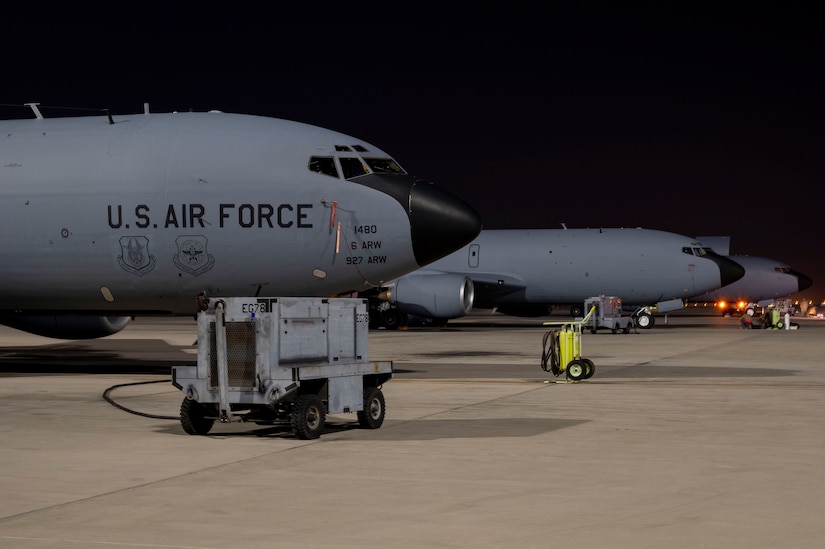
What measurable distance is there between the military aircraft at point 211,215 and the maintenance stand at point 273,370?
6.09 meters

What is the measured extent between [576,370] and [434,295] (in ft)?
64.6

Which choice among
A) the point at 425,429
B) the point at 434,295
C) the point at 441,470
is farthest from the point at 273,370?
the point at 434,295

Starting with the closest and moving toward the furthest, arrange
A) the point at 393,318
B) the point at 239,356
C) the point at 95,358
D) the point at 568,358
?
the point at 239,356 → the point at 568,358 → the point at 95,358 → the point at 393,318

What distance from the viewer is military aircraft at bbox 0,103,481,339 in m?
19.1

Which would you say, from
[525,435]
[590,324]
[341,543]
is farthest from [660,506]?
[590,324]

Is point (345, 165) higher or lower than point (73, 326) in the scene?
higher

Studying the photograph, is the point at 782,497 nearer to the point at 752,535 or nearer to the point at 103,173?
the point at 752,535

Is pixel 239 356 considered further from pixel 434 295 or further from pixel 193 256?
pixel 434 295

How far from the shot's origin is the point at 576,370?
65.1 feet

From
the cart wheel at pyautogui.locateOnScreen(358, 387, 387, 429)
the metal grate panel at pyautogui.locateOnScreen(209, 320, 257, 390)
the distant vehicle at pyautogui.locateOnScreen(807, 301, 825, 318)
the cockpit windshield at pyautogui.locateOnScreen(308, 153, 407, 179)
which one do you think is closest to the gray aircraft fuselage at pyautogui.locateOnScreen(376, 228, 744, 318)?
the cockpit windshield at pyautogui.locateOnScreen(308, 153, 407, 179)

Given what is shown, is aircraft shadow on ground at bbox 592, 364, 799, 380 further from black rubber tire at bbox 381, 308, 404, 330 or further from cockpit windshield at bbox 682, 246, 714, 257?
cockpit windshield at bbox 682, 246, 714, 257

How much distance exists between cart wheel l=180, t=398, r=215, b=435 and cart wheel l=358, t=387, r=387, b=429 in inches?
71.2

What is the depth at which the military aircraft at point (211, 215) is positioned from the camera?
1909 centimetres

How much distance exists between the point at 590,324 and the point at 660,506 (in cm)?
3555
